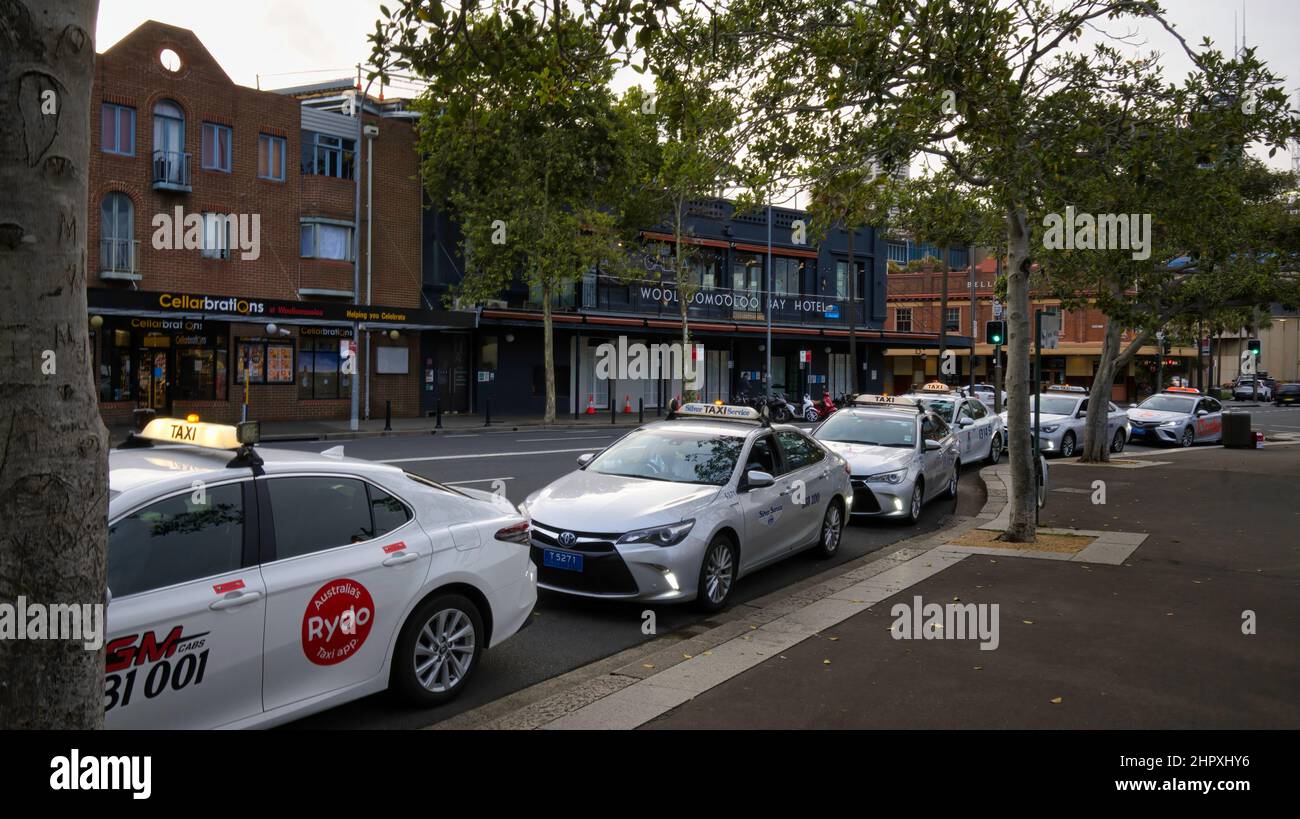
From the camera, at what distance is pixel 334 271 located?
108 ft

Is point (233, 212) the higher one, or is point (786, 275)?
point (786, 275)

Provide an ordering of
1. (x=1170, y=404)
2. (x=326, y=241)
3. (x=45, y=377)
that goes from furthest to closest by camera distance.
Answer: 1. (x=326, y=241)
2. (x=1170, y=404)
3. (x=45, y=377)

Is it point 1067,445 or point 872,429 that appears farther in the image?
point 1067,445

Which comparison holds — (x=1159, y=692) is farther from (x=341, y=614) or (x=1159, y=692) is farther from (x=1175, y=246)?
(x=1175, y=246)

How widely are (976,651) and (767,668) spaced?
154 cm

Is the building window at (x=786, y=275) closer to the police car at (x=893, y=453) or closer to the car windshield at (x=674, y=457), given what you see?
the police car at (x=893, y=453)

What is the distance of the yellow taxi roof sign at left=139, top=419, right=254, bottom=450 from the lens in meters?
5.18

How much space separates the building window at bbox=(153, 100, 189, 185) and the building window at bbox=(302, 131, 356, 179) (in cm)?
420

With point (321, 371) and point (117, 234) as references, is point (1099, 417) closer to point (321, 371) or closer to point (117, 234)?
point (321, 371)

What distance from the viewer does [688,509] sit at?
7.93m

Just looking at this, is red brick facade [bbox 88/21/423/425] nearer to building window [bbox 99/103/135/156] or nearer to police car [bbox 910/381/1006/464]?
building window [bbox 99/103/135/156]

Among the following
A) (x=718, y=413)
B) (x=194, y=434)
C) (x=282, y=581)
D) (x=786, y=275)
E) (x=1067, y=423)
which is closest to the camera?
(x=282, y=581)

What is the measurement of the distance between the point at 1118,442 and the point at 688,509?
69.6 ft

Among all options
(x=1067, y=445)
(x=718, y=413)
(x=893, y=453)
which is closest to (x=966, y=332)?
(x=1067, y=445)
